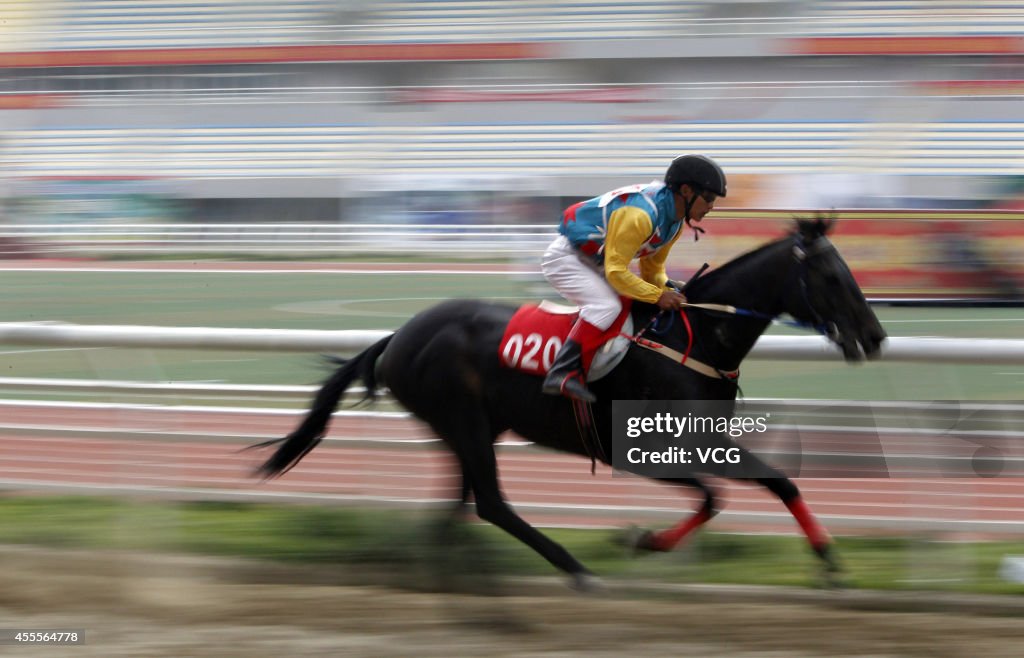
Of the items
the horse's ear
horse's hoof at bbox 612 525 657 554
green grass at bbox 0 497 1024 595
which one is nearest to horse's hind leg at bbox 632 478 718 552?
horse's hoof at bbox 612 525 657 554

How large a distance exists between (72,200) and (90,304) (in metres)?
9.51

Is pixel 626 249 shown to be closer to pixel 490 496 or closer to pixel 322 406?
pixel 490 496

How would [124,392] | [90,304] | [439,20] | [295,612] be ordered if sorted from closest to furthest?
1. [295,612]
2. [124,392]
3. [90,304]
4. [439,20]

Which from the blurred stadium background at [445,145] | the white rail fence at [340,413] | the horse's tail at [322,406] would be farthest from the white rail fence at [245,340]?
the blurred stadium background at [445,145]

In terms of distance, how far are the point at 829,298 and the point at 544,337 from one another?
1029 mm

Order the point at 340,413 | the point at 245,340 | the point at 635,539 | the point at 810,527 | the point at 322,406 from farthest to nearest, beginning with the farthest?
the point at 340,413 < the point at 245,340 < the point at 322,406 < the point at 635,539 < the point at 810,527

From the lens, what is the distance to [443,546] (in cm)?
437

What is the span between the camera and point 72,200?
22016 mm

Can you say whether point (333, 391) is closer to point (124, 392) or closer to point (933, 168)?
point (124, 392)

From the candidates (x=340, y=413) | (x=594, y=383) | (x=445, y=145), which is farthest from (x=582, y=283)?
(x=445, y=145)

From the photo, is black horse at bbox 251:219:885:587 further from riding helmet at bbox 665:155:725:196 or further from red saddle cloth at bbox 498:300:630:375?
riding helmet at bbox 665:155:725:196

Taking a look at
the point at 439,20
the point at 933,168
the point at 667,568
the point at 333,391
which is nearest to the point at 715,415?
the point at 667,568

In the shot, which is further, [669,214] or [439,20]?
[439,20]

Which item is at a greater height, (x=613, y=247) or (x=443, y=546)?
(x=613, y=247)
